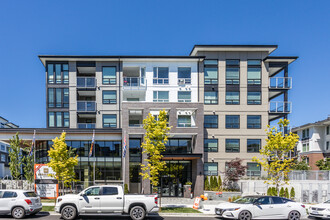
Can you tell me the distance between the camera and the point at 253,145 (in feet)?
100

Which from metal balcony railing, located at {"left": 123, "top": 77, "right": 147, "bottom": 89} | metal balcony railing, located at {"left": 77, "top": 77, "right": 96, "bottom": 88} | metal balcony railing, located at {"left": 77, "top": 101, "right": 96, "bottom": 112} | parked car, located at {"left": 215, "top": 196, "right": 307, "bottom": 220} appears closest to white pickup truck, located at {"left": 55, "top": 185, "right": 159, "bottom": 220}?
parked car, located at {"left": 215, "top": 196, "right": 307, "bottom": 220}

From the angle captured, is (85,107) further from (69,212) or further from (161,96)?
(69,212)

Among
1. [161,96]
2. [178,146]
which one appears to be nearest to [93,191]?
[178,146]

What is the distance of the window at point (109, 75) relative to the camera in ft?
103

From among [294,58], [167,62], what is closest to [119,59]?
[167,62]

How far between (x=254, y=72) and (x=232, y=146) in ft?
29.9

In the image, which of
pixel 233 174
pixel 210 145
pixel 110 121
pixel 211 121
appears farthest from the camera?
pixel 110 121

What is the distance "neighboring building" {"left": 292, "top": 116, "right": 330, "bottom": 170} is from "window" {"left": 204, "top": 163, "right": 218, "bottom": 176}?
21273mm

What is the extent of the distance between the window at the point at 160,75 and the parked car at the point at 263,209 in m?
18.2

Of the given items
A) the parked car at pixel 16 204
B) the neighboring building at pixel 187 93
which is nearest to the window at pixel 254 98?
the neighboring building at pixel 187 93

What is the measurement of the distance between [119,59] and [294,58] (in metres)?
20.6

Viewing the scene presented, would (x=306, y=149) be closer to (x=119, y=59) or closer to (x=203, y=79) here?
(x=203, y=79)

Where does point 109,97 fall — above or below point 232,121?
above

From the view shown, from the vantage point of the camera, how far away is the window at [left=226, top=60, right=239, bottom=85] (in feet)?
102
